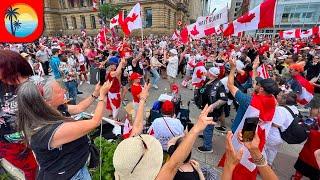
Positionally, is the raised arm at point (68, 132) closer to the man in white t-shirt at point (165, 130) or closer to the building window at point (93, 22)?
the man in white t-shirt at point (165, 130)

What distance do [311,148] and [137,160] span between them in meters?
3.05

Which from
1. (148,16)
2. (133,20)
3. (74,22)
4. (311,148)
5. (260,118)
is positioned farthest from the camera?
(74,22)

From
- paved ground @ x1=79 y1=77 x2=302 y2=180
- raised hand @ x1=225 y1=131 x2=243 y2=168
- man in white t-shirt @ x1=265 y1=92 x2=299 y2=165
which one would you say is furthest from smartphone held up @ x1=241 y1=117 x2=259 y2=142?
paved ground @ x1=79 y1=77 x2=302 y2=180

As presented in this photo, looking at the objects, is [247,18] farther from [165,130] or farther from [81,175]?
[81,175]

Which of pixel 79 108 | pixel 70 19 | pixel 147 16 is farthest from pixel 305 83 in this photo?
pixel 70 19

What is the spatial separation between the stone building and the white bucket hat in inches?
1796

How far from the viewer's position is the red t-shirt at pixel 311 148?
3258mm

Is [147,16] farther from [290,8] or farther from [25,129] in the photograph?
[25,129]

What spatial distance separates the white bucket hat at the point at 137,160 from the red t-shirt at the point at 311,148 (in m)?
2.73

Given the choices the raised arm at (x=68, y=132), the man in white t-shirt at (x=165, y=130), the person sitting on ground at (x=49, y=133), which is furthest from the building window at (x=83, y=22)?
the raised arm at (x=68, y=132)

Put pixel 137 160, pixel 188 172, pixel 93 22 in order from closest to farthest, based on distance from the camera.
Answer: pixel 137 160 → pixel 188 172 → pixel 93 22

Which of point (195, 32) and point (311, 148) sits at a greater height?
point (195, 32)

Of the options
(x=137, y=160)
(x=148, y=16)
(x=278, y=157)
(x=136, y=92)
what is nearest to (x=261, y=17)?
(x=278, y=157)

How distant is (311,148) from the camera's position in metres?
3.37
